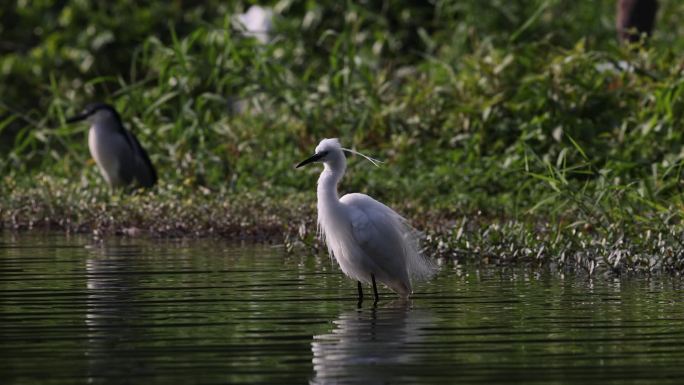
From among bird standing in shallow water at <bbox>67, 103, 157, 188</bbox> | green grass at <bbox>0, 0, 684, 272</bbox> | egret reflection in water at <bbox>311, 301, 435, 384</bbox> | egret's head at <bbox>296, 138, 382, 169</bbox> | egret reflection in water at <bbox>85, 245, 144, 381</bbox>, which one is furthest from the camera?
bird standing in shallow water at <bbox>67, 103, 157, 188</bbox>

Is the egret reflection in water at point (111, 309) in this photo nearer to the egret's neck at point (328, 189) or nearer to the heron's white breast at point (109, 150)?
the egret's neck at point (328, 189)

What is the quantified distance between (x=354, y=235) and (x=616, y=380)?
131 inches

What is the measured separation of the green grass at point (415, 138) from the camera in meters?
13.3

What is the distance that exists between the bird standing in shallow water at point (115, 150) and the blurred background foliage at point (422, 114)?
0.98 ft

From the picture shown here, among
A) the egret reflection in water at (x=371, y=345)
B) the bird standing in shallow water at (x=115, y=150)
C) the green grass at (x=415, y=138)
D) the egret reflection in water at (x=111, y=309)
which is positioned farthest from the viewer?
the bird standing in shallow water at (x=115, y=150)

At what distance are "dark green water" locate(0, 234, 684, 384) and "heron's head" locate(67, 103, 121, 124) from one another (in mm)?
5692

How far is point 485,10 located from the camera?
66.5 ft

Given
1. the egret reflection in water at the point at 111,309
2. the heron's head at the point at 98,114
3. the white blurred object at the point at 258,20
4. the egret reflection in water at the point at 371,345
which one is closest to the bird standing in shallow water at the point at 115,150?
the heron's head at the point at 98,114

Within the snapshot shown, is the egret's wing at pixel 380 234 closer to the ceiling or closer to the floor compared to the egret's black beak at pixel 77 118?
closer to the floor

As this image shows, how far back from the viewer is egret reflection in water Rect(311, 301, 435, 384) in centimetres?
660

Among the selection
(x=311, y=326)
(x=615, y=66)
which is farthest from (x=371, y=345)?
(x=615, y=66)

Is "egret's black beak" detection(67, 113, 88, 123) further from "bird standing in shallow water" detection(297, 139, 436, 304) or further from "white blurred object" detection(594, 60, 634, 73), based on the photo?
"bird standing in shallow water" detection(297, 139, 436, 304)

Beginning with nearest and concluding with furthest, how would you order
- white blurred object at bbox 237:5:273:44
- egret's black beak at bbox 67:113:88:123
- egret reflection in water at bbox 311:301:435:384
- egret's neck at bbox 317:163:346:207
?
egret reflection in water at bbox 311:301:435:384, egret's neck at bbox 317:163:346:207, egret's black beak at bbox 67:113:88:123, white blurred object at bbox 237:5:273:44

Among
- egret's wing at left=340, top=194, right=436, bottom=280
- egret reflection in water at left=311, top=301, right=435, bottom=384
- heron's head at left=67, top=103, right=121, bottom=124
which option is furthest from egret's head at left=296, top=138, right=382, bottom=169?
heron's head at left=67, top=103, right=121, bottom=124
